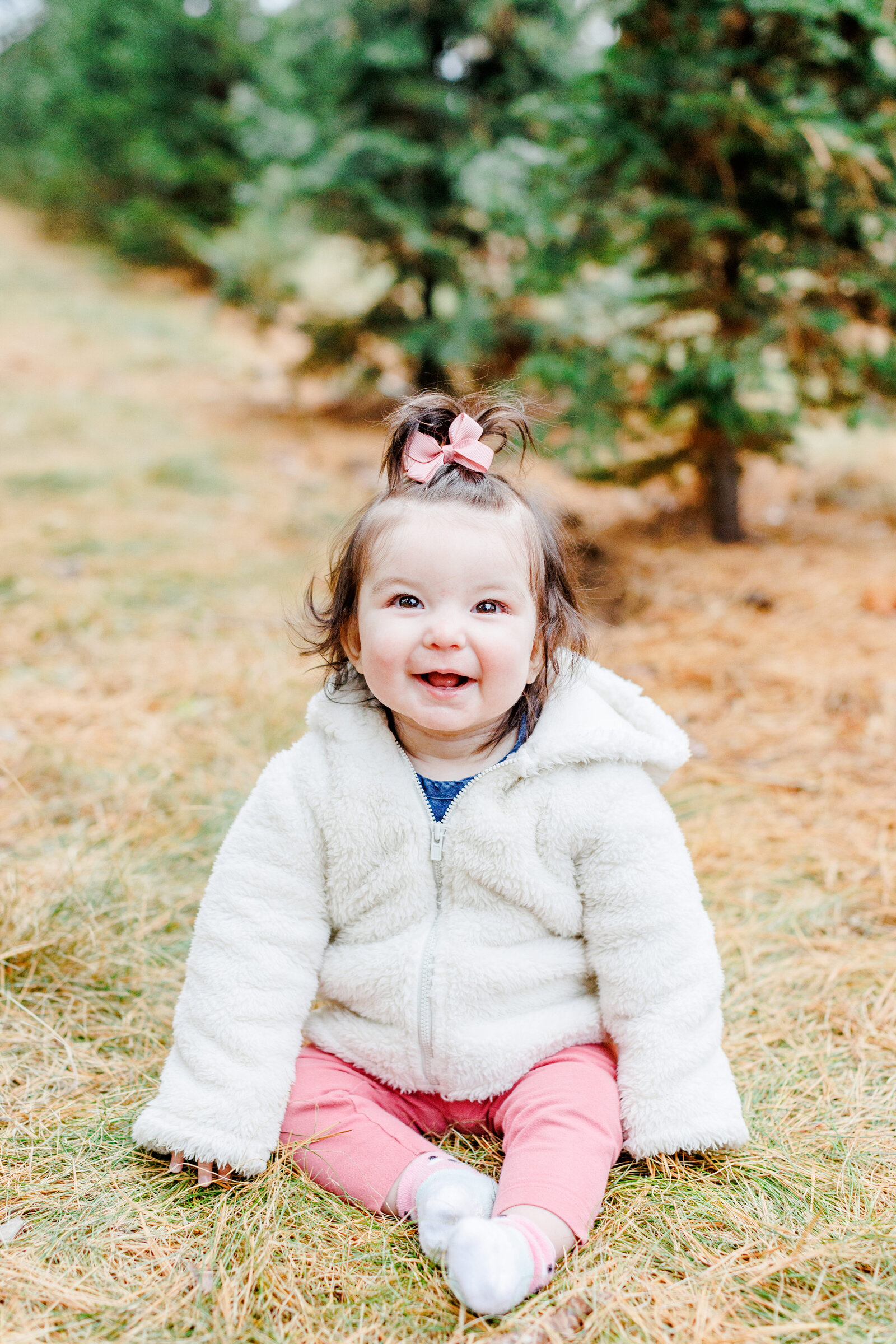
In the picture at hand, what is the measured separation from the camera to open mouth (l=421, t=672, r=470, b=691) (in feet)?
5.03

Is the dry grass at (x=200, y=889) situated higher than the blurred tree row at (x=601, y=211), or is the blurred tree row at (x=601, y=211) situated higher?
the blurred tree row at (x=601, y=211)

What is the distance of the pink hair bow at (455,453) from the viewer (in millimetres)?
1550

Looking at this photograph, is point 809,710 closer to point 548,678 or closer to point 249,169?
point 548,678

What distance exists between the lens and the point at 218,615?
359 cm

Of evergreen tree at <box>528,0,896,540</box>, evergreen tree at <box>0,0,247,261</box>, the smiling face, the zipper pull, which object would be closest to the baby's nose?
the smiling face

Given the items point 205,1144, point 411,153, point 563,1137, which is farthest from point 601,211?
point 205,1144

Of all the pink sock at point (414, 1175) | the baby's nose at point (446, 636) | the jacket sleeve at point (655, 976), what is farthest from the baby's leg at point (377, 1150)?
the baby's nose at point (446, 636)

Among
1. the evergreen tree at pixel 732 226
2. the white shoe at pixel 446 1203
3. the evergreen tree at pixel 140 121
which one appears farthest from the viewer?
the evergreen tree at pixel 140 121

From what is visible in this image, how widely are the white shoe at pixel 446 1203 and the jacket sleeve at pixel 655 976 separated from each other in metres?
0.26

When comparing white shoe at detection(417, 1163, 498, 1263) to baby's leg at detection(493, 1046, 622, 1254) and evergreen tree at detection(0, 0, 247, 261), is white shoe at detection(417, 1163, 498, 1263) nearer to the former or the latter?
baby's leg at detection(493, 1046, 622, 1254)

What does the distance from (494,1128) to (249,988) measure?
1.63ft

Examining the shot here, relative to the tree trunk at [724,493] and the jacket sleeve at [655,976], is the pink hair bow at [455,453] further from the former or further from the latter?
the tree trunk at [724,493]

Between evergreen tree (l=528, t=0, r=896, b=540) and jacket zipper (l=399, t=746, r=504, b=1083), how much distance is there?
2.56m

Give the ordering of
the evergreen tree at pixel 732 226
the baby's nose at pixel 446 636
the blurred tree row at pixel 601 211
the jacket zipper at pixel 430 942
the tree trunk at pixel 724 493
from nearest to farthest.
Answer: the baby's nose at pixel 446 636, the jacket zipper at pixel 430 942, the evergreen tree at pixel 732 226, the blurred tree row at pixel 601 211, the tree trunk at pixel 724 493
